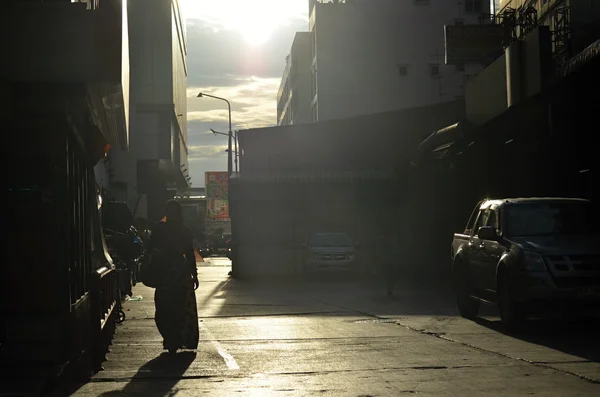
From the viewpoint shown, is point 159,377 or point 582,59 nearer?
point 159,377

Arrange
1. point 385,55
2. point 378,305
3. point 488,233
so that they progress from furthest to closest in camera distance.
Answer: point 385,55, point 378,305, point 488,233

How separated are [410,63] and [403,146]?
23176 mm

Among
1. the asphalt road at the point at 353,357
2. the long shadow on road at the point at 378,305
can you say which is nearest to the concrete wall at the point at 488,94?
the long shadow on road at the point at 378,305

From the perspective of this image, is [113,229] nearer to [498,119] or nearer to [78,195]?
[498,119]

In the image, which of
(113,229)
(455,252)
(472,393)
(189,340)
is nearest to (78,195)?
(189,340)

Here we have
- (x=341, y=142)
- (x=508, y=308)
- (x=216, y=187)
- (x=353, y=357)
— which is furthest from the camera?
(x=216, y=187)

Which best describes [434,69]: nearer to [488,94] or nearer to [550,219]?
[488,94]

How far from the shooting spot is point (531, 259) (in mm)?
13773

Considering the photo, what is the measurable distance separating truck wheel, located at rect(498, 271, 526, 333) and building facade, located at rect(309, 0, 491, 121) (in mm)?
53477

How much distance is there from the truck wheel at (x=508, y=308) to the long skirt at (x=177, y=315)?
4.74m

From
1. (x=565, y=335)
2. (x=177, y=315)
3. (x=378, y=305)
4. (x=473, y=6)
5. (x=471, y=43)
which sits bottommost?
(x=378, y=305)

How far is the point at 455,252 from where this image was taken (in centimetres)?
1783

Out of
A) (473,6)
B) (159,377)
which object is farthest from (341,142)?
(159,377)

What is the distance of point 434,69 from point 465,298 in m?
53.8
